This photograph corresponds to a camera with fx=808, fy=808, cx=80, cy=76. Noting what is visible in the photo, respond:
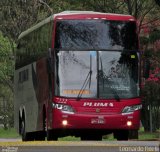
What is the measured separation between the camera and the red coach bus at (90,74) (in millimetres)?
24938

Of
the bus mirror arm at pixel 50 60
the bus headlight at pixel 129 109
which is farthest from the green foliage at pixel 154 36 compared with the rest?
the bus mirror arm at pixel 50 60

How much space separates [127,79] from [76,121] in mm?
2073

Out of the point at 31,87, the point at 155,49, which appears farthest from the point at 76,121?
the point at 155,49

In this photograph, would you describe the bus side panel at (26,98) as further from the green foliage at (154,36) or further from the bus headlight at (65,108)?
the green foliage at (154,36)

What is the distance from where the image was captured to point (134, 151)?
1475 cm

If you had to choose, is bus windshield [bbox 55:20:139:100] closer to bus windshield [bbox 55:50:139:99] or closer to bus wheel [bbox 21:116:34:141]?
bus windshield [bbox 55:50:139:99]

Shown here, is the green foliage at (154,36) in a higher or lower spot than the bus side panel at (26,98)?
higher

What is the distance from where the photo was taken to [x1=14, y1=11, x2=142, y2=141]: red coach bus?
24938 mm

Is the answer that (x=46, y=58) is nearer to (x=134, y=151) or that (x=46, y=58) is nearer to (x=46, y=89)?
(x=46, y=89)

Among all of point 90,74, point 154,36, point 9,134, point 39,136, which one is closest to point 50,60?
point 90,74

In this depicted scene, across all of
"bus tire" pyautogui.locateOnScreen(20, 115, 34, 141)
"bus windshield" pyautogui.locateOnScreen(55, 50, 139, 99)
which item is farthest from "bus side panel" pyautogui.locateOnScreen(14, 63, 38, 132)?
"bus windshield" pyautogui.locateOnScreen(55, 50, 139, 99)

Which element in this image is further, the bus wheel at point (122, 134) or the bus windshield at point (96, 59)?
the bus wheel at point (122, 134)

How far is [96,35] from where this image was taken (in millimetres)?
25672

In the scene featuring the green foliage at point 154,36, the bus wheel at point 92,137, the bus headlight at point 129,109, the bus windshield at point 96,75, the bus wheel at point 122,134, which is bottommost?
the bus wheel at point 92,137
